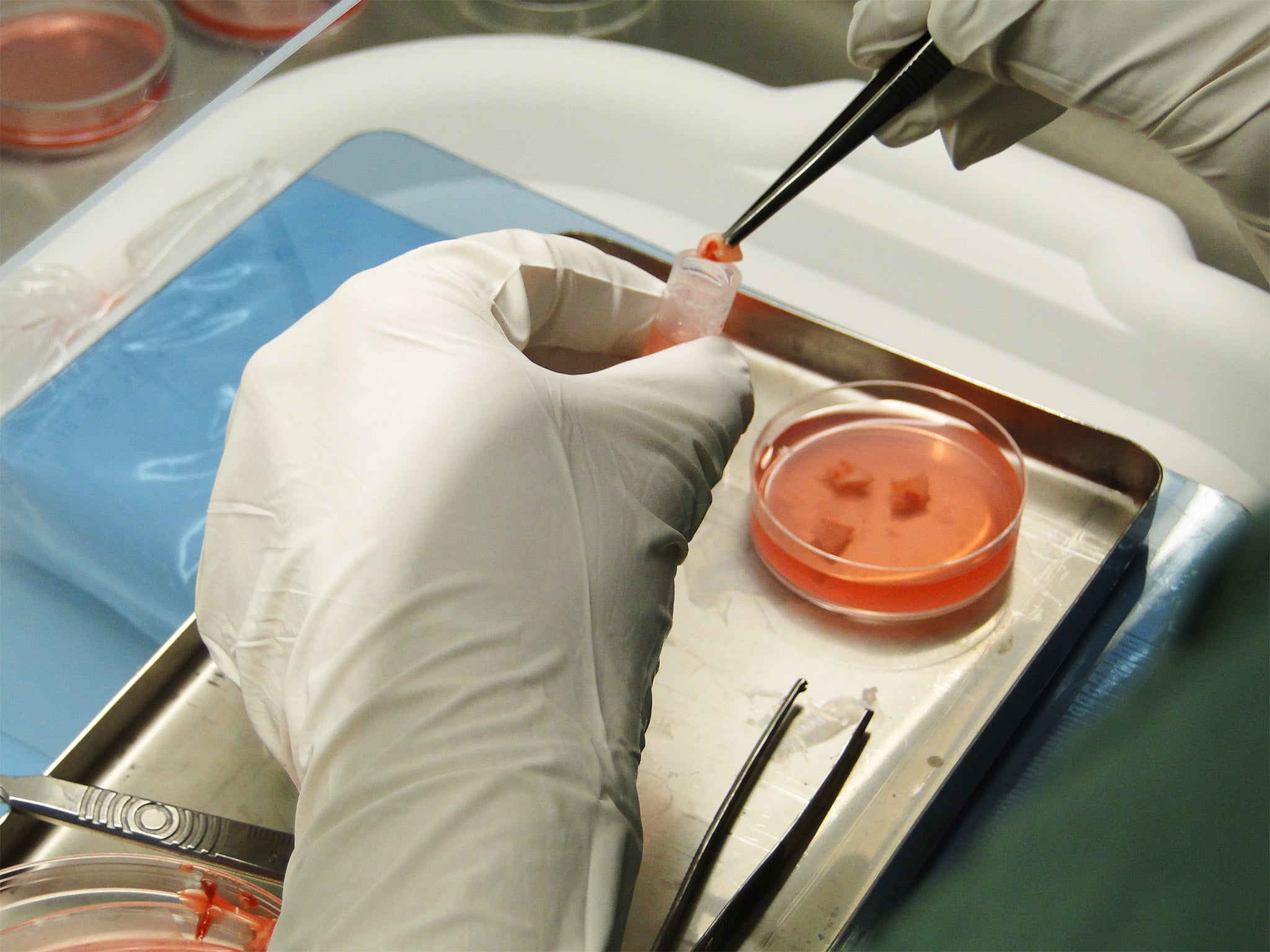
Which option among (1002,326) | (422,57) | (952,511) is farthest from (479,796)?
(422,57)

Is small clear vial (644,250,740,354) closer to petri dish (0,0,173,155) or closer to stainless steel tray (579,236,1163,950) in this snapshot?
stainless steel tray (579,236,1163,950)

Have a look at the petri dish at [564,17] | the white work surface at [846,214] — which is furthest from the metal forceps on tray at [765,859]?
the petri dish at [564,17]

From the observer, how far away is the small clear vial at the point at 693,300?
33.9 inches

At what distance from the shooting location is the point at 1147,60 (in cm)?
77

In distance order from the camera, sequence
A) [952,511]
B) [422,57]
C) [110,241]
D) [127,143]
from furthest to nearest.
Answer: [422,57] < [110,241] < [127,143] < [952,511]

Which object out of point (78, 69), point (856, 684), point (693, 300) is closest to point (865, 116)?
point (693, 300)

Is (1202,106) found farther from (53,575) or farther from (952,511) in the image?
(53,575)

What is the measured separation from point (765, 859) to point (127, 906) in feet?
1.33

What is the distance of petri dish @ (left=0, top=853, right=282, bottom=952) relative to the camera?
61 centimetres

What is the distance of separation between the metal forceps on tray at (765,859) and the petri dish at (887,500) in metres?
0.11

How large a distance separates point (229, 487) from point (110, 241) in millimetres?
626

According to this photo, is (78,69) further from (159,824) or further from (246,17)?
(159,824)

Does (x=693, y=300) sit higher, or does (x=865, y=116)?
(x=865, y=116)

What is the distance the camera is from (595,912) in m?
0.57
